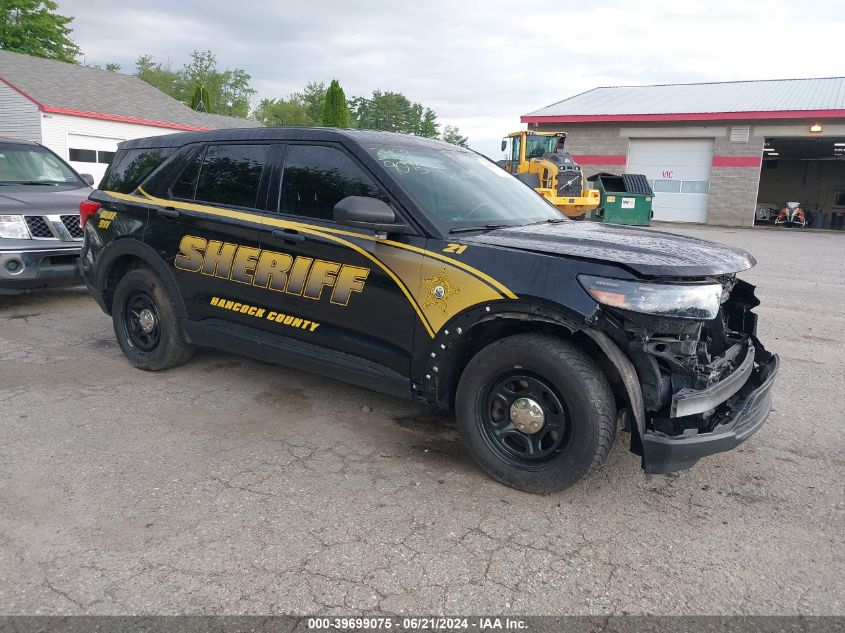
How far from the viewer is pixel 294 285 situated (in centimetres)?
396

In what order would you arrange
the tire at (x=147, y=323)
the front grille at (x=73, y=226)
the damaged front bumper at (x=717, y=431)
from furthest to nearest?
1. the front grille at (x=73, y=226)
2. the tire at (x=147, y=323)
3. the damaged front bumper at (x=717, y=431)

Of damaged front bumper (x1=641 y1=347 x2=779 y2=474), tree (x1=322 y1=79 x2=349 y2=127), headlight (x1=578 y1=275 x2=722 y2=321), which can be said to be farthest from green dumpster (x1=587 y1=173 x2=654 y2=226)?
headlight (x1=578 y1=275 x2=722 y2=321)

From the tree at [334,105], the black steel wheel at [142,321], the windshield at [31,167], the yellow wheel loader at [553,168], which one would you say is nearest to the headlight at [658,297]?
the black steel wheel at [142,321]

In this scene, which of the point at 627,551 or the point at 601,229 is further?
the point at 601,229

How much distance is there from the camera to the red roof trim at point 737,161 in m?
26.4

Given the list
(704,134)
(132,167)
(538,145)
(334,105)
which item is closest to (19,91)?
(334,105)

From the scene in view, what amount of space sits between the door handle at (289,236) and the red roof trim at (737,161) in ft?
89.3

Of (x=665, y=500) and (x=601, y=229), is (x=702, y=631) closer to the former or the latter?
(x=665, y=500)

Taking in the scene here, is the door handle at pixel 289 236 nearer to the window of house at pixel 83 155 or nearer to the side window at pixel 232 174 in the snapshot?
the side window at pixel 232 174

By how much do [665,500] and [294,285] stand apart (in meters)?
2.41

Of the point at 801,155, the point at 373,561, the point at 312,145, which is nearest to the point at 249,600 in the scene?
the point at 373,561

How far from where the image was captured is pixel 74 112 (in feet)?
70.5

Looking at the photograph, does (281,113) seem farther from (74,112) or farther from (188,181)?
(188,181)

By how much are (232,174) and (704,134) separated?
27.0 metres
